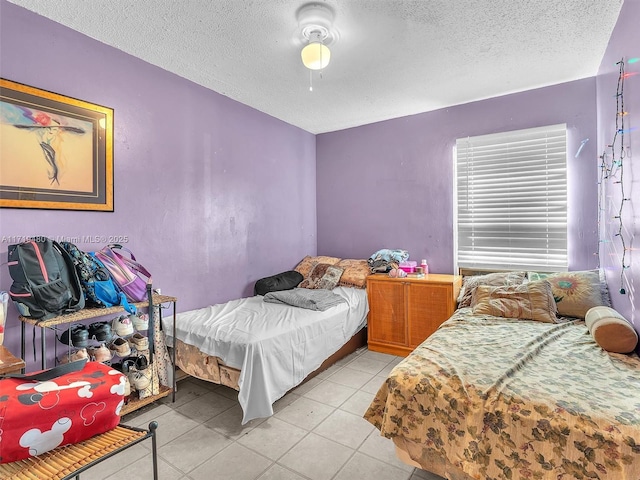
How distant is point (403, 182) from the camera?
13.0ft

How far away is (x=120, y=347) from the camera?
2.24 metres

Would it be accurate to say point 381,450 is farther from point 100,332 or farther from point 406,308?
point 100,332

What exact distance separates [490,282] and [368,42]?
2.26 meters

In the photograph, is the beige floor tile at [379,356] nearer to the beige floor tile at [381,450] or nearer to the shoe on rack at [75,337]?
the beige floor tile at [381,450]

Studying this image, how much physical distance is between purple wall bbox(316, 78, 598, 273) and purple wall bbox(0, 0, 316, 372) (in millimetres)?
643

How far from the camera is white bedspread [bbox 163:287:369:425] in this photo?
2166mm

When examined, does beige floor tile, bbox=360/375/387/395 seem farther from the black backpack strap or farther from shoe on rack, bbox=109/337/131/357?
Answer: the black backpack strap

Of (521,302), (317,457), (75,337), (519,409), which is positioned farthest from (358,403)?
(75,337)

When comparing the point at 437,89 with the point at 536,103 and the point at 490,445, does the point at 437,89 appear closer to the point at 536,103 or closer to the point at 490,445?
the point at 536,103

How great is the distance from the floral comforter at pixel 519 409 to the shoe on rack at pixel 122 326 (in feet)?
5.42

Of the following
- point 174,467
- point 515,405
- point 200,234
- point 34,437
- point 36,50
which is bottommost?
point 174,467

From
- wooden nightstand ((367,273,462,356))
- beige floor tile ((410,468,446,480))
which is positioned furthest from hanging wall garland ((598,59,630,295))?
beige floor tile ((410,468,446,480))

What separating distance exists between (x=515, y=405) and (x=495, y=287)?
1.61m

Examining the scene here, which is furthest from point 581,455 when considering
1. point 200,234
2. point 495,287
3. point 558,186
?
point 200,234
